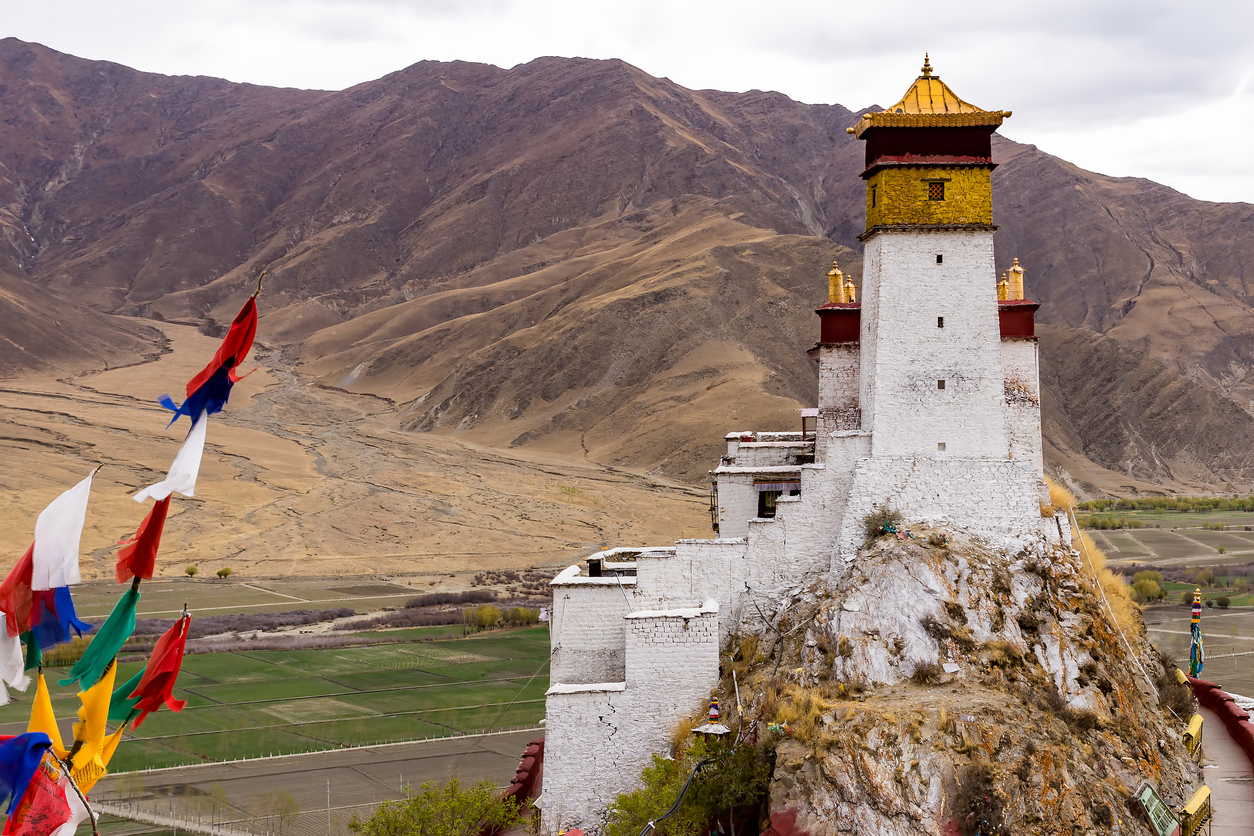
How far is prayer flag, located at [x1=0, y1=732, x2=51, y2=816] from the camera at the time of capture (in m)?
9.95

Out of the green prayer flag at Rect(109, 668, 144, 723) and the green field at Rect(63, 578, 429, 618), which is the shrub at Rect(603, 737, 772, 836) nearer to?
the green prayer flag at Rect(109, 668, 144, 723)

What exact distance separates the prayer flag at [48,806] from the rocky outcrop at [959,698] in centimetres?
1155

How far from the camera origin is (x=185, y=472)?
1030 centimetres

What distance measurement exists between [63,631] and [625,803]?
38.3 ft

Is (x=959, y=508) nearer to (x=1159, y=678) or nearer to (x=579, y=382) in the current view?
(x=1159, y=678)

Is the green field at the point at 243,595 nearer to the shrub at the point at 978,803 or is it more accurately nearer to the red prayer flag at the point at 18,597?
the shrub at the point at 978,803

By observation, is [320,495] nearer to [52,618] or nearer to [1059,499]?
[1059,499]

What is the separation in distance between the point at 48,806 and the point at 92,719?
33.3 inches

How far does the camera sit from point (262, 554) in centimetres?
6569

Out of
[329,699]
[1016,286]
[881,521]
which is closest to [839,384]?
[1016,286]

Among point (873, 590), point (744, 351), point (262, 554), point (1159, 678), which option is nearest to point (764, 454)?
point (873, 590)

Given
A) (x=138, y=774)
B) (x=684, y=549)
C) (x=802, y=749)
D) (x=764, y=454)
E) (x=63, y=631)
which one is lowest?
(x=138, y=774)

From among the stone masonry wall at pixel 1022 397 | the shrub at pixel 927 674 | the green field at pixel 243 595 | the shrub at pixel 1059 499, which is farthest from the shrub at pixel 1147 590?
the shrub at pixel 927 674

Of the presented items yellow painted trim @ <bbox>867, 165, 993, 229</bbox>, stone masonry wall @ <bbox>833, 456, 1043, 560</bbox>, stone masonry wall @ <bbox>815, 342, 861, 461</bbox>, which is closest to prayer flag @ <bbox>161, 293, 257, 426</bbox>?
stone masonry wall @ <bbox>833, 456, 1043, 560</bbox>
